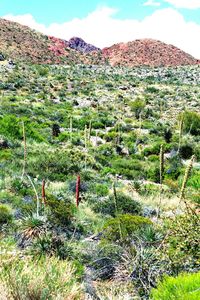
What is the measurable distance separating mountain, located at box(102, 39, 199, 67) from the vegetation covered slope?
49.3 meters

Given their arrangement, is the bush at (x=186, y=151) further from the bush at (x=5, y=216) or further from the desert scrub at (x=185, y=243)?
the desert scrub at (x=185, y=243)

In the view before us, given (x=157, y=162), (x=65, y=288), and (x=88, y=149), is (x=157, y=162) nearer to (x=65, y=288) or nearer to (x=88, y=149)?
(x=88, y=149)

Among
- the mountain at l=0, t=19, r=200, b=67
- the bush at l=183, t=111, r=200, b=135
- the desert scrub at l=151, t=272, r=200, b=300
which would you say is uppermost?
the mountain at l=0, t=19, r=200, b=67

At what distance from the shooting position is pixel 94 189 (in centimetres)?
1772

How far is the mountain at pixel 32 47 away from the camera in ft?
284

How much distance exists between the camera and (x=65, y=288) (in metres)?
5.23

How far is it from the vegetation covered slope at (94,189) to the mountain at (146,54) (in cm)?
4933

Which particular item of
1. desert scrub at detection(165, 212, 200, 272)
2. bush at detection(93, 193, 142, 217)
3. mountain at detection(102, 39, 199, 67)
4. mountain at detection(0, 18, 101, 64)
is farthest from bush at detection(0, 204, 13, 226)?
mountain at detection(102, 39, 199, 67)

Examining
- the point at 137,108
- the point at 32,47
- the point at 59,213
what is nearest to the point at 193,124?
the point at 137,108

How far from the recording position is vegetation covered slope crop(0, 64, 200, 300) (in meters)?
6.96

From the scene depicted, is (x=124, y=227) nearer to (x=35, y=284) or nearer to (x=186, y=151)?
(x=35, y=284)

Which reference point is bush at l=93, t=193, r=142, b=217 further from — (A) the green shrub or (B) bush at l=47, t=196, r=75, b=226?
(A) the green shrub

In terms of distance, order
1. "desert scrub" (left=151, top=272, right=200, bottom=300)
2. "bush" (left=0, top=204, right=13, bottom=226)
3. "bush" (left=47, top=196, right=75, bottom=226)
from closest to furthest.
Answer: "desert scrub" (left=151, top=272, right=200, bottom=300), "bush" (left=0, top=204, right=13, bottom=226), "bush" (left=47, top=196, right=75, bottom=226)

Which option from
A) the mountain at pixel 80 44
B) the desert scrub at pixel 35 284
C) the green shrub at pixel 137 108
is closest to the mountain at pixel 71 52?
the mountain at pixel 80 44
